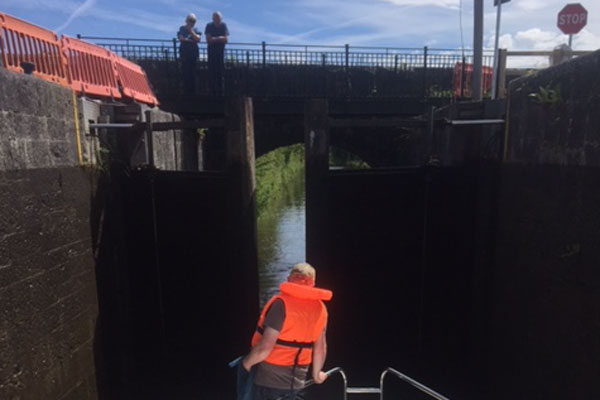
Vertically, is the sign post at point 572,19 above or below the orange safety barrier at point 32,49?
above

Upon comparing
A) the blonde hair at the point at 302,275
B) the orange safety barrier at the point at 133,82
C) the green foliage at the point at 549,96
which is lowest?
the blonde hair at the point at 302,275

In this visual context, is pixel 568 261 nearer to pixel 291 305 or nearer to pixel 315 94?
pixel 291 305

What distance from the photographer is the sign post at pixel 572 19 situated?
7309 mm

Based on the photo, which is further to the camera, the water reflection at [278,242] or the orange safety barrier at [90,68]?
the water reflection at [278,242]

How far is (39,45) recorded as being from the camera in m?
4.99

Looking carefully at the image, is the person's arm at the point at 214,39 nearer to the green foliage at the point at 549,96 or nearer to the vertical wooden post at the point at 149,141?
the vertical wooden post at the point at 149,141

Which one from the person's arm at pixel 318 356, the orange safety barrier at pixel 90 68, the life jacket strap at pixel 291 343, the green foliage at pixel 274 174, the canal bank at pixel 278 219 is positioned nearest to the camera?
the life jacket strap at pixel 291 343

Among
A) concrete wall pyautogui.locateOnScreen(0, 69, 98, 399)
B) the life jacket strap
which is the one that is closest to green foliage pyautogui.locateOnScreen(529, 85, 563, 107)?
the life jacket strap

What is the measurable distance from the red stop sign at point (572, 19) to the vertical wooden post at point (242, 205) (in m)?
5.61

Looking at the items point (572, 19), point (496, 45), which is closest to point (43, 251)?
point (496, 45)

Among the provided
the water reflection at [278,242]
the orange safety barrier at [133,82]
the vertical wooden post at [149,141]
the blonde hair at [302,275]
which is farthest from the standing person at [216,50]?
the blonde hair at [302,275]

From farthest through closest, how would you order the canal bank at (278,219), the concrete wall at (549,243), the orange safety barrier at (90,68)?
the canal bank at (278,219), the orange safety barrier at (90,68), the concrete wall at (549,243)

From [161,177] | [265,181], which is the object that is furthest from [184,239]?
[265,181]

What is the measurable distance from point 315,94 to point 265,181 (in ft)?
38.7
